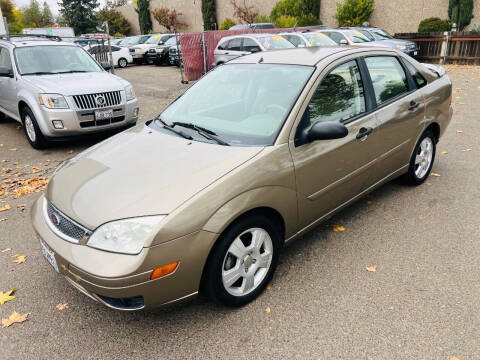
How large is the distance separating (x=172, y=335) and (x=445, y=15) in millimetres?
22926

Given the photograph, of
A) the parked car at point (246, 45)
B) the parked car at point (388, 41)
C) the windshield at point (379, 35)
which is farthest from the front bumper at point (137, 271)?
the windshield at point (379, 35)

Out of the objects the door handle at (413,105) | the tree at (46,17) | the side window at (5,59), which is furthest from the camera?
the tree at (46,17)

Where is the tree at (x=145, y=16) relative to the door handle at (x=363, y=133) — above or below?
above

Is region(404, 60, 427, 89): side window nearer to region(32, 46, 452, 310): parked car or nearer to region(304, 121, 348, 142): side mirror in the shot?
region(32, 46, 452, 310): parked car

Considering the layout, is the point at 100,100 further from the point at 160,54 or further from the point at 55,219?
the point at 160,54

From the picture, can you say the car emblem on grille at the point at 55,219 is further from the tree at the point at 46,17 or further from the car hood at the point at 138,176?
the tree at the point at 46,17

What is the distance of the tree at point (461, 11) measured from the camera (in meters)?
18.9

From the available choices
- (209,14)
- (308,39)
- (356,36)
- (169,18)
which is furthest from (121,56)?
(169,18)

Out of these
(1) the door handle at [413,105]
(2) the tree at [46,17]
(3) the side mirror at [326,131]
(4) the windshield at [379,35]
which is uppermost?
(2) the tree at [46,17]

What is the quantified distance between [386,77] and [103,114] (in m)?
4.62

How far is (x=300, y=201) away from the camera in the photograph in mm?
3012

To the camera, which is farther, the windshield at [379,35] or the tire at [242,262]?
the windshield at [379,35]

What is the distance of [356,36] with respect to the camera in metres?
14.6

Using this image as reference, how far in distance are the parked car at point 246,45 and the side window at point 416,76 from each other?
8470mm
